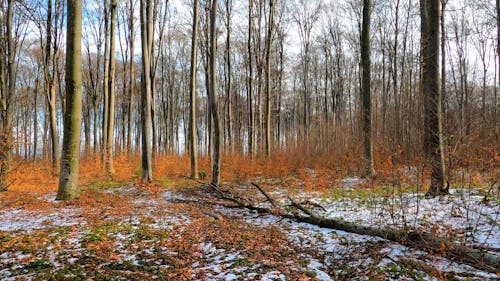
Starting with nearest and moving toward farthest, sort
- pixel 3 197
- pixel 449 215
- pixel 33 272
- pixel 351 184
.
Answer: pixel 33 272 < pixel 449 215 < pixel 3 197 < pixel 351 184

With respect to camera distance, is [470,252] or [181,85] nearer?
[470,252]

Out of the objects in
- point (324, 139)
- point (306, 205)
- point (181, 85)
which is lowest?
point (306, 205)

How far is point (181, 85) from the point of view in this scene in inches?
1346

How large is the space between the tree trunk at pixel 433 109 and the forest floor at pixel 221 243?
1.90 ft

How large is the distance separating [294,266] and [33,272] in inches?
131

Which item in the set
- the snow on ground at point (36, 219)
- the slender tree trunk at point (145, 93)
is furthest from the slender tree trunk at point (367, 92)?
the snow on ground at point (36, 219)

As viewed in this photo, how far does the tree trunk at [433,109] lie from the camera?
6.52m

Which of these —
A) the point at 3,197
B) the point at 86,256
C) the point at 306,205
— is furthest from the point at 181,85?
the point at 86,256

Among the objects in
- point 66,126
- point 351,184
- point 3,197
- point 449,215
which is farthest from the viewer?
point 351,184

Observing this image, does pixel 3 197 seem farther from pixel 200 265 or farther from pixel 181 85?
pixel 181 85

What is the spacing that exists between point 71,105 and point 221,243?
5633mm

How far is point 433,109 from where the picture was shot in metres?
6.66

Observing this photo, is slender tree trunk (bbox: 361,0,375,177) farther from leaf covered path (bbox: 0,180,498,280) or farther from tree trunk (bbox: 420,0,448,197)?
leaf covered path (bbox: 0,180,498,280)

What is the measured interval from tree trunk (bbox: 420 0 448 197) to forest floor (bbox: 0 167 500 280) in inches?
22.8
